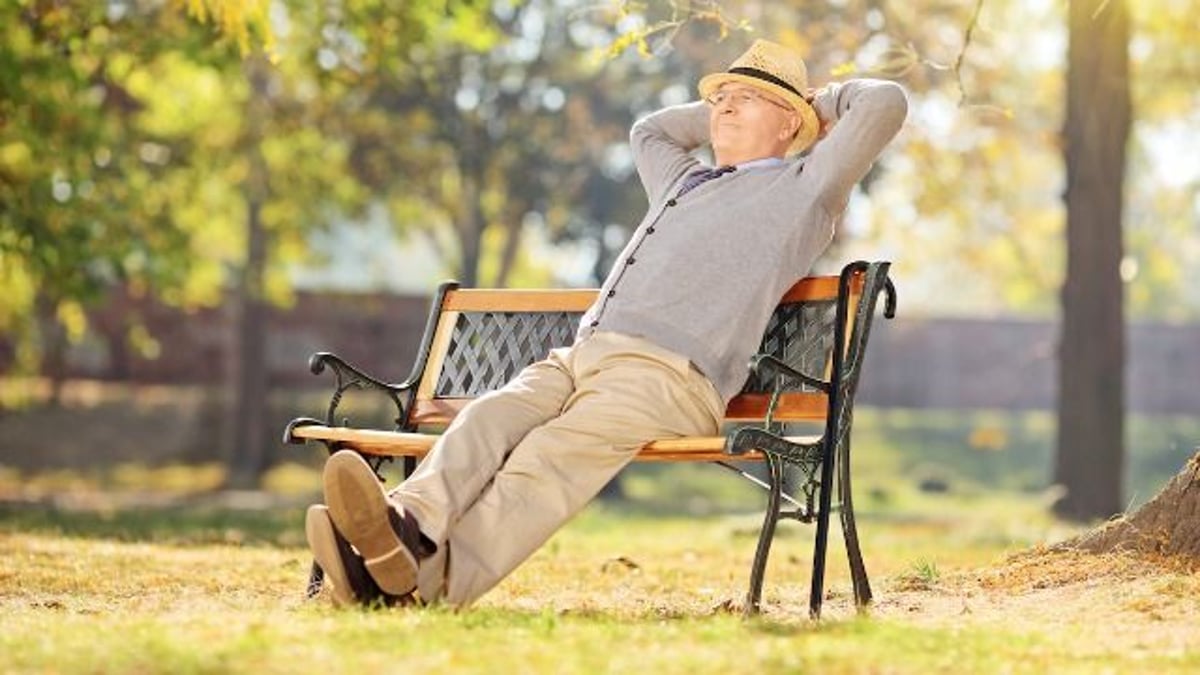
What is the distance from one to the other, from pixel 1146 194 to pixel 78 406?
26.7 metres

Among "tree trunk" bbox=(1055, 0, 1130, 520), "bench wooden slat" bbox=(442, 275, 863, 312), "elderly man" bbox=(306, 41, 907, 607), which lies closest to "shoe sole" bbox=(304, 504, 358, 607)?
"elderly man" bbox=(306, 41, 907, 607)

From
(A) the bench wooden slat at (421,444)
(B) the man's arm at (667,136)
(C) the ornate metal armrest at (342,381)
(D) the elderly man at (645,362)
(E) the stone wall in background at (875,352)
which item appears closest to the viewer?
(D) the elderly man at (645,362)

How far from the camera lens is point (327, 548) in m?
6.01

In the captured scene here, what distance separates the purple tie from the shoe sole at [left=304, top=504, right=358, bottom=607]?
178 centimetres

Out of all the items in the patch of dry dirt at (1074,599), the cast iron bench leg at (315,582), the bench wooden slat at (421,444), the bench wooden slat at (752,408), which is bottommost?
the cast iron bench leg at (315,582)

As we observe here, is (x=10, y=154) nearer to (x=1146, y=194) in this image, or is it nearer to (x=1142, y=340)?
(x=1142, y=340)

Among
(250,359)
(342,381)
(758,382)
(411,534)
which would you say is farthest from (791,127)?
(250,359)

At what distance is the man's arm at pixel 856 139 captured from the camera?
22.3 feet

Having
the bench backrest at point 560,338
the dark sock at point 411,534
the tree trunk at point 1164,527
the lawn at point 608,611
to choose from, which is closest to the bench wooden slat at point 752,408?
the bench backrest at point 560,338

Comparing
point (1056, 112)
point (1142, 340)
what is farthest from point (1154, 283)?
point (1056, 112)

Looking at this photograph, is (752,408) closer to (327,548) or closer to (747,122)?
(747,122)

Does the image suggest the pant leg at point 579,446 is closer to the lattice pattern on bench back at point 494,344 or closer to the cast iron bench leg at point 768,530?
the cast iron bench leg at point 768,530

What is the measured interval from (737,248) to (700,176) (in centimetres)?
48

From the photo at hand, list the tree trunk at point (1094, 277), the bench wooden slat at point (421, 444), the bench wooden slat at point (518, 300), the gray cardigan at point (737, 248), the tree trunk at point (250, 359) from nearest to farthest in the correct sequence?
the bench wooden slat at point (421, 444) → the gray cardigan at point (737, 248) → the bench wooden slat at point (518, 300) → the tree trunk at point (1094, 277) → the tree trunk at point (250, 359)
